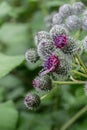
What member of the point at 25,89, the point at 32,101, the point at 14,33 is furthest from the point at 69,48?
the point at 14,33

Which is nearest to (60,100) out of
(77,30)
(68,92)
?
(68,92)

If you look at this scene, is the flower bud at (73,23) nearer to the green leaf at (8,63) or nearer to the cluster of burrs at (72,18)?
the cluster of burrs at (72,18)

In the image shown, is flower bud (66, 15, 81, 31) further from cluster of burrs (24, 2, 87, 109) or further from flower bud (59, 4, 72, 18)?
cluster of burrs (24, 2, 87, 109)

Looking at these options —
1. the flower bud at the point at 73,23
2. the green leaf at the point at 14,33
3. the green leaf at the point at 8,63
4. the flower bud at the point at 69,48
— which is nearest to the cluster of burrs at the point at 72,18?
the flower bud at the point at 73,23

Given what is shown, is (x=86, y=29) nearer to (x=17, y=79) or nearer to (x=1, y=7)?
(x=1, y=7)

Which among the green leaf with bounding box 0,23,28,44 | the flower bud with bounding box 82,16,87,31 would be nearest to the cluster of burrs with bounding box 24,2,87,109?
the flower bud with bounding box 82,16,87,31
